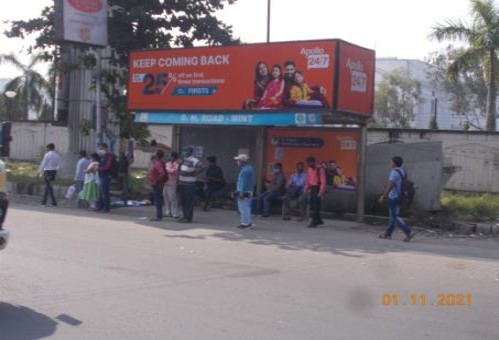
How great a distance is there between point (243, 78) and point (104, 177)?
438 centimetres

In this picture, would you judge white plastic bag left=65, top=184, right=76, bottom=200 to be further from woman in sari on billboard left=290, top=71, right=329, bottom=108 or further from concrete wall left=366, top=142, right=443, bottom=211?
concrete wall left=366, top=142, right=443, bottom=211

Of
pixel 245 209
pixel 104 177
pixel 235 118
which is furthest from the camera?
pixel 104 177

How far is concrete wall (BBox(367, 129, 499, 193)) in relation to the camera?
89.2ft

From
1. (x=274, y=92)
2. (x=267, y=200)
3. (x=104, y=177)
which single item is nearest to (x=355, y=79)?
(x=274, y=92)

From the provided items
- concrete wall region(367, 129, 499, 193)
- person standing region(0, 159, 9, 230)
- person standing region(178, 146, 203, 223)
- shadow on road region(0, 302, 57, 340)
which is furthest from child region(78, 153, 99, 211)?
concrete wall region(367, 129, 499, 193)

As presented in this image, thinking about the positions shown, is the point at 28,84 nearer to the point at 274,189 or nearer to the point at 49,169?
the point at 49,169

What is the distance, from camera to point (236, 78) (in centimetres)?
1795

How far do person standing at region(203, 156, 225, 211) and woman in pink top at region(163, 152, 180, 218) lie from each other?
1758 mm

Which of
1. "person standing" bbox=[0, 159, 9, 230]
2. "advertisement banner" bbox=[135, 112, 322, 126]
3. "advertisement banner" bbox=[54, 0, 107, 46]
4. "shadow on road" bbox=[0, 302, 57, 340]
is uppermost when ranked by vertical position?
"advertisement banner" bbox=[54, 0, 107, 46]

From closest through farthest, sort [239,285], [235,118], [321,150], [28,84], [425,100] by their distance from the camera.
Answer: [239,285] < [235,118] < [321,150] < [28,84] < [425,100]

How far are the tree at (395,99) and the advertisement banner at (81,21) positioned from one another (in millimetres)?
37670

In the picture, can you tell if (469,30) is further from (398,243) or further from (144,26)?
(398,243)

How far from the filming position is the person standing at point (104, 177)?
1816cm

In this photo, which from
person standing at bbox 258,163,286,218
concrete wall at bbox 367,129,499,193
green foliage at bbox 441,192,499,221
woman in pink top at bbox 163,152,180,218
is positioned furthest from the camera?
concrete wall at bbox 367,129,499,193
